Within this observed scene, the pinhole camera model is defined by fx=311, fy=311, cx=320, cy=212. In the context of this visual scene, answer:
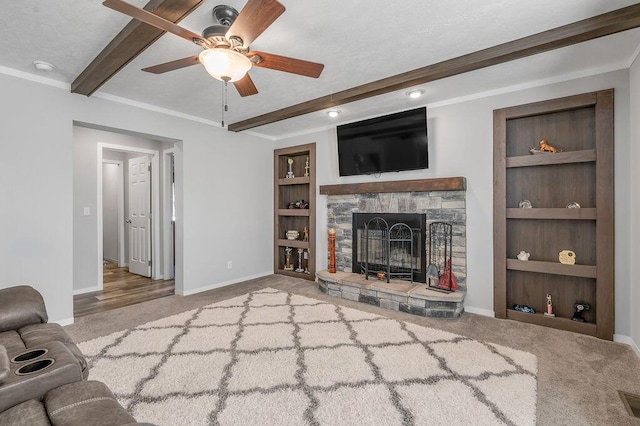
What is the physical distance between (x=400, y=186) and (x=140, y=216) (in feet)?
14.6

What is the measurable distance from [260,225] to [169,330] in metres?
2.53

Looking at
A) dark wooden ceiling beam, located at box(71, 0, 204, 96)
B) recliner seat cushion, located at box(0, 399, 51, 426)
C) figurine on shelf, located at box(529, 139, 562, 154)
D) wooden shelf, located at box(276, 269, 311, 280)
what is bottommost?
wooden shelf, located at box(276, 269, 311, 280)

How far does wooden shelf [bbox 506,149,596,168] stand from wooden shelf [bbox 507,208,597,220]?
449mm

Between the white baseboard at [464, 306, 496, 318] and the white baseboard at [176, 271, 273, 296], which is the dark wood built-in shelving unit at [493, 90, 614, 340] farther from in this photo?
the white baseboard at [176, 271, 273, 296]

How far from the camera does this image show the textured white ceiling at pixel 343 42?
6.35 feet

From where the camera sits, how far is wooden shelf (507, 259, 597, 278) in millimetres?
2832

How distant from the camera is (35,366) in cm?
116

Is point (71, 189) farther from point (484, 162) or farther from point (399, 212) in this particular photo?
point (484, 162)

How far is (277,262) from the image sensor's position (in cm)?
539

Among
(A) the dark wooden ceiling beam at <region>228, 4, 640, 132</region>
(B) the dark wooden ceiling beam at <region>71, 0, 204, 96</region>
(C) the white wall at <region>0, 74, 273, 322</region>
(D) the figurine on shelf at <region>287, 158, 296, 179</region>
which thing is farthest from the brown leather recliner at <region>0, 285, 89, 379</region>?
(D) the figurine on shelf at <region>287, 158, 296, 179</region>

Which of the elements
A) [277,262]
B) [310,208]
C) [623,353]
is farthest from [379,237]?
[623,353]

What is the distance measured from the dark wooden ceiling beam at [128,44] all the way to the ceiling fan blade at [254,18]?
0.23 m

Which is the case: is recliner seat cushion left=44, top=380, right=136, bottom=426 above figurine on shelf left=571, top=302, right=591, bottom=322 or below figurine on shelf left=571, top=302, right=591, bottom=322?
above

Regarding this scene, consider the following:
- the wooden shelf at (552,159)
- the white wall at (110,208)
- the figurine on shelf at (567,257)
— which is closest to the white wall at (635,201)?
the wooden shelf at (552,159)
